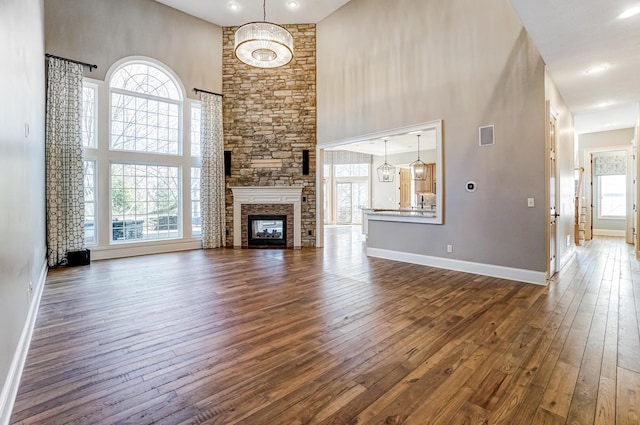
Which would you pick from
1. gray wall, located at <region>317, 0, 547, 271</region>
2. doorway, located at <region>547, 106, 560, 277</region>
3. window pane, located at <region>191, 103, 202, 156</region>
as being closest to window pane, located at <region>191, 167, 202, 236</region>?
window pane, located at <region>191, 103, 202, 156</region>

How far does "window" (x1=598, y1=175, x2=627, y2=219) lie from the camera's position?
907cm

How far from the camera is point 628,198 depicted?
27.0 feet

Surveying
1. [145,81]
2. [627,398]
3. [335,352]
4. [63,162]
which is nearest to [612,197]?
[627,398]

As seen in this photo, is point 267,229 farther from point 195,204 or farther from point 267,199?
point 195,204

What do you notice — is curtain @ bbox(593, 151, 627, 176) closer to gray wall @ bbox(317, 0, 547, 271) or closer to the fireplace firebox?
gray wall @ bbox(317, 0, 547, 271)

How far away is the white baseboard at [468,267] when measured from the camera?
14.0 ft

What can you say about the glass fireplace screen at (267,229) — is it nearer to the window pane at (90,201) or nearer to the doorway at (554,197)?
the window pane at (90,201)

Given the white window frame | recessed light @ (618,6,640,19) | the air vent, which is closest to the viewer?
recessed light @ (618,6,640,19)

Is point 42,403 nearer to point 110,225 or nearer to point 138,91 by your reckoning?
point 110,225

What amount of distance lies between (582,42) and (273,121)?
236 inches

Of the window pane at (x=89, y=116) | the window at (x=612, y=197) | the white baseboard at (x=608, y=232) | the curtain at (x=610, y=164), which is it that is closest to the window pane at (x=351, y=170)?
the curtain at (x=610, y=164)

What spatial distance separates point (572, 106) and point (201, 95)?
25.0 feet

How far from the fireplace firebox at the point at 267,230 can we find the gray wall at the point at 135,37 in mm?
3339

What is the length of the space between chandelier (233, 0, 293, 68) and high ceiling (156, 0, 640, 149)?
7.56 feet
